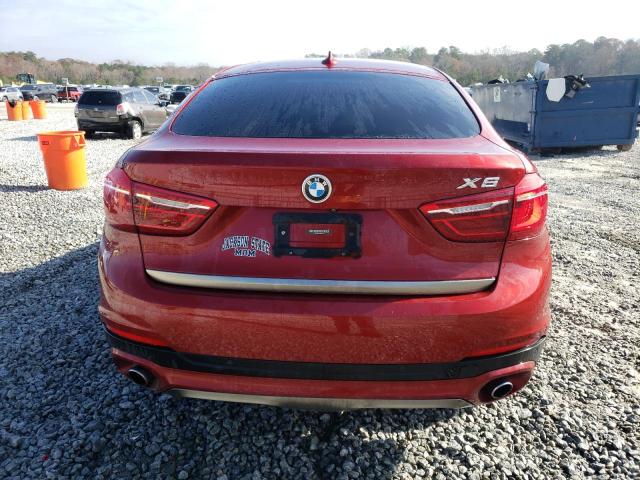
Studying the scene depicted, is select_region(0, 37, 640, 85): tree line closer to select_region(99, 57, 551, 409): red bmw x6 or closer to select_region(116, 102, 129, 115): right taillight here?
select_region(116, 102, 129, 115): right taillight

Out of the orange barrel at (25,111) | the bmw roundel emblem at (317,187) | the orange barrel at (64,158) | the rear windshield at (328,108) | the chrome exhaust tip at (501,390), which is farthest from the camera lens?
the orange barrel at (25,111)

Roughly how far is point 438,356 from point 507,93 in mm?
13433

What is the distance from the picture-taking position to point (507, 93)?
13.4m

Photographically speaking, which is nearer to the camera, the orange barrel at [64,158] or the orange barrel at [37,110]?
the orange barrel at [64,158]

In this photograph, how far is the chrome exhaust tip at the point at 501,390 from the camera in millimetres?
1821

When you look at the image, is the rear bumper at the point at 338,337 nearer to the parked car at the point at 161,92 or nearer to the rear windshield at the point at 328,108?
the rear windshield at the point at 328,108

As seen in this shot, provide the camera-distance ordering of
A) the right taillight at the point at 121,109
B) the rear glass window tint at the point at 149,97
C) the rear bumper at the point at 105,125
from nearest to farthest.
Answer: the right taillight at the point at 121,109 → the rear bumper at the point at 105,125 → the rear glass window tint at the point at 149,97

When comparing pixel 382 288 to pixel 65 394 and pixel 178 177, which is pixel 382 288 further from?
pixel 65 394

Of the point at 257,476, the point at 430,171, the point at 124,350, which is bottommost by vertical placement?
the point at 257,476

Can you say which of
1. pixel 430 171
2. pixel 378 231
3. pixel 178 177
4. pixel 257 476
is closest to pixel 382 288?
pixel 378 231

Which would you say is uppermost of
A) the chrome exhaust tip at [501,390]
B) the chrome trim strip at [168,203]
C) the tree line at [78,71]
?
the tree line at [78,71]

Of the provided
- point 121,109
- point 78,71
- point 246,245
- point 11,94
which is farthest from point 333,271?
point 78,71

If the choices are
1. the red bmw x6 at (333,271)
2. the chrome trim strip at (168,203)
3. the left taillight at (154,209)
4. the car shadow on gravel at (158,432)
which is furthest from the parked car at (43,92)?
the red bmw x6 at (333,271)

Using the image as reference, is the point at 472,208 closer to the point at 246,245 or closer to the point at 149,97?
the point at 246,245
